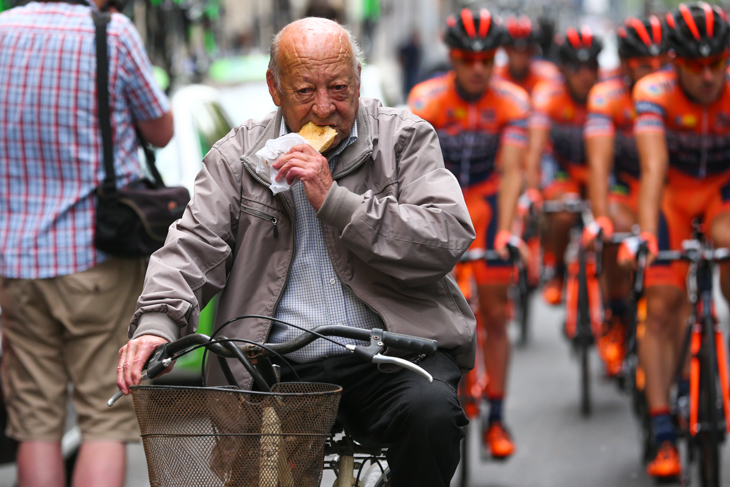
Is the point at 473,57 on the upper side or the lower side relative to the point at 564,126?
upper

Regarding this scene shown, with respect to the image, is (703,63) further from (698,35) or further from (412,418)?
(412,418)

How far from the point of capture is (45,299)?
427cm

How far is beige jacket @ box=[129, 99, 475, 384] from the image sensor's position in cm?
311

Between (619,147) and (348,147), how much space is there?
5313 mm

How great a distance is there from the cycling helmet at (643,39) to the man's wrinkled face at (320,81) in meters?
5.11

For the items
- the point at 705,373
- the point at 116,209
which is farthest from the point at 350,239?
the point at 705,373

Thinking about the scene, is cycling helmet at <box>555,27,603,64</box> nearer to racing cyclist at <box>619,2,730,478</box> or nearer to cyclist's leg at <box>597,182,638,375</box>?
cyclist's leg at <box>597,182,638,375</box>

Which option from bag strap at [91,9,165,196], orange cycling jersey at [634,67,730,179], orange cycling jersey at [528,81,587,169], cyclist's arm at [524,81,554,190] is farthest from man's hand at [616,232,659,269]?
orange cycling jersey at [528,81,587,169]

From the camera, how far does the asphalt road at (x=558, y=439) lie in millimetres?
6293

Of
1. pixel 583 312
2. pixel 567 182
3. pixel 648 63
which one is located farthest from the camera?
pixel 567 182

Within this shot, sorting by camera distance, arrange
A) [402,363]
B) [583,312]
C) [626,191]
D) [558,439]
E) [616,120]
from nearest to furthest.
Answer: [402,363] → [558,439] → [616,120] → [626,191] → [583,312]

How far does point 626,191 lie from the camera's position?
8.32 metres

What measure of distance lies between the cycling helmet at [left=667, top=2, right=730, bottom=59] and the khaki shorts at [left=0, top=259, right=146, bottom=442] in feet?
10.4

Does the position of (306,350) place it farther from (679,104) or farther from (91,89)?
(679,104)
